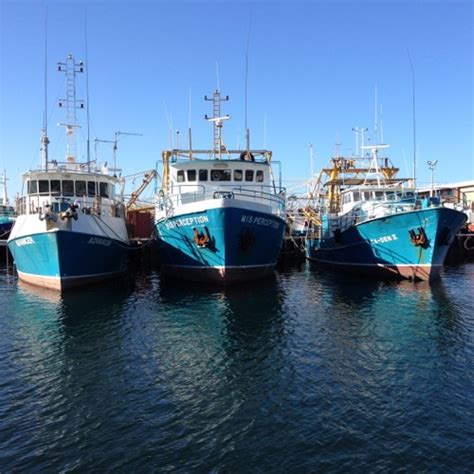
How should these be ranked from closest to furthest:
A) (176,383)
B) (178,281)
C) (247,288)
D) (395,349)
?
(176,383) → (395,349) → (247,288) → (178,281)

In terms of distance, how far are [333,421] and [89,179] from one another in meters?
20.1

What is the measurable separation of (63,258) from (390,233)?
16426 mm

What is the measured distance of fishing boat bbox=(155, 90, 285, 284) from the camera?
2027 centimetres

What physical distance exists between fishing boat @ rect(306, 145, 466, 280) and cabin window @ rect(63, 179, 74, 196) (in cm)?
1611

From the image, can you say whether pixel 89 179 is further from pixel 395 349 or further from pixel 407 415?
pixel 407 415

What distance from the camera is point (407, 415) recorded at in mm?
8438

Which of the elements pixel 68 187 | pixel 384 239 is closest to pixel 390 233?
pixel 384 239

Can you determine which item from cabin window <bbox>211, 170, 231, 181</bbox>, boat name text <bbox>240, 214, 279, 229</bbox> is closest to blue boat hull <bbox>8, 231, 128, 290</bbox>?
cabin window <bbox>211, 170, 231, 181</bbox>

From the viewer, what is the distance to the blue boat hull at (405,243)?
72.4 ft

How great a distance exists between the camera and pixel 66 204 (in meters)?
21.6

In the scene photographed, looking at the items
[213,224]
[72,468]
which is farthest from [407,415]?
[213,224]

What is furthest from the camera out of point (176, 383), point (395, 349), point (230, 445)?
point (395, 349)

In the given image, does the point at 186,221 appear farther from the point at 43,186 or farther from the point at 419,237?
the point at 419,237

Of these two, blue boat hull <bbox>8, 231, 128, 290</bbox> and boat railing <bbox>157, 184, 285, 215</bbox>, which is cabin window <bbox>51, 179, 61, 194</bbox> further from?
boat railing <bbox>157, 184, 285, 215</bbox>
